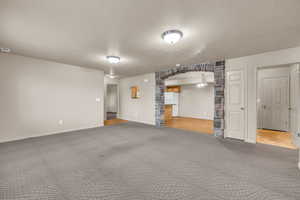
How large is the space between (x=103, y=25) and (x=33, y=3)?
0.90 meters

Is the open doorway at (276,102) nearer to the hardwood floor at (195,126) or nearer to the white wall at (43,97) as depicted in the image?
the hardwood floor at (195,126)

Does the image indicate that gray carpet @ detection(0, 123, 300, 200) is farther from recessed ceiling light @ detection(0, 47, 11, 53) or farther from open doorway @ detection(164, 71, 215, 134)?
open doorway @ detection(164, 71, 215, 134)

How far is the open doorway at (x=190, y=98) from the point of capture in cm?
741

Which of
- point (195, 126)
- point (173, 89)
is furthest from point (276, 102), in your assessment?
point (173, 89)

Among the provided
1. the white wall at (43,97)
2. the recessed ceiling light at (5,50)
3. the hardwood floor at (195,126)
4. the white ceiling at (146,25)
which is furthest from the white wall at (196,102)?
the recessed ceiling light at (5,50)

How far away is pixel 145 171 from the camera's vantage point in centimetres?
220

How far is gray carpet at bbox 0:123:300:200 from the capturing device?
66.3 inches

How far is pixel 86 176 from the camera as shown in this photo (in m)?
2.03

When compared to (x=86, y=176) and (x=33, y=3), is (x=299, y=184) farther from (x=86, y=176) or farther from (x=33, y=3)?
(x=33, y=3)

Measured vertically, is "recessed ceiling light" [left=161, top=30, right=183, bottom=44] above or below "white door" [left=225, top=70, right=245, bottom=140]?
above

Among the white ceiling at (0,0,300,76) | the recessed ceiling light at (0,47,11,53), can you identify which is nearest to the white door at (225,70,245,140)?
the white ceiling at (0,0,300,76)

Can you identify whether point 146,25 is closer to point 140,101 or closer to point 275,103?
point 140,101

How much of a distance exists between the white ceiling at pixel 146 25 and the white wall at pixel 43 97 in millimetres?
Answer: 749

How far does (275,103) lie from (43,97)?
847cm
